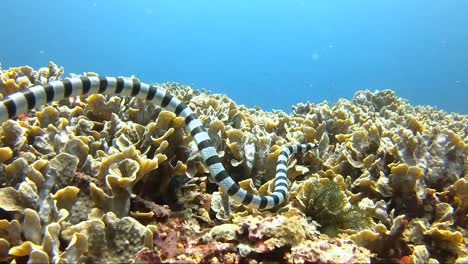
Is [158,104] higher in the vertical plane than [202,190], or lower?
higher

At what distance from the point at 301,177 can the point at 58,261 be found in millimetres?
2847

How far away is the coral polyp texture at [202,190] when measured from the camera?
2.36m

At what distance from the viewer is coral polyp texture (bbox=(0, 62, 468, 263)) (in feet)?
7.73

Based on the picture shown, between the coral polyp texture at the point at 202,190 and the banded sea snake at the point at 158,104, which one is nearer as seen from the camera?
the coral polyp texture at the point at 202,190

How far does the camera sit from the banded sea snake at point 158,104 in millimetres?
3182

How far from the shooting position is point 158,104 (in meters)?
4.17

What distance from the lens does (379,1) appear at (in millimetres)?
134875

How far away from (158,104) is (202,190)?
1226mm

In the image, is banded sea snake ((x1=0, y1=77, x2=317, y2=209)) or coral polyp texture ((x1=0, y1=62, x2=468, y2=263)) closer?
coral polyp texture ((x1=0, y1=62, x2=468, y2=263))

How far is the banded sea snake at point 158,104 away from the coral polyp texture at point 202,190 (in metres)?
0.01

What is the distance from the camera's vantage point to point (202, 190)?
11.9 feet

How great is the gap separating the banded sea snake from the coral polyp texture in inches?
0.5

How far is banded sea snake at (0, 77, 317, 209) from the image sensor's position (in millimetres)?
3182

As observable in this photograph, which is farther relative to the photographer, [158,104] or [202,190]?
[158,104]
